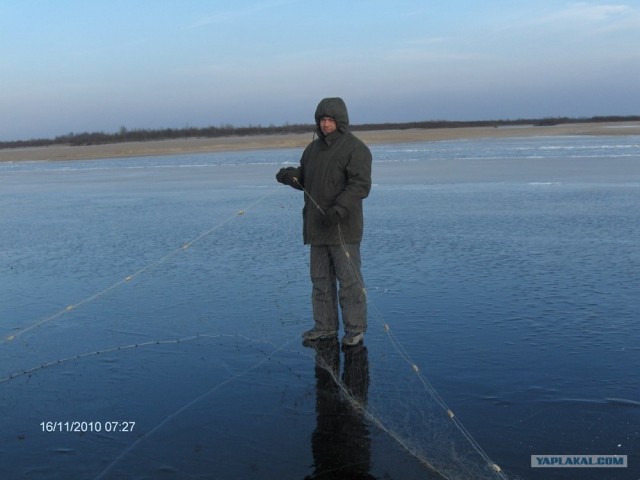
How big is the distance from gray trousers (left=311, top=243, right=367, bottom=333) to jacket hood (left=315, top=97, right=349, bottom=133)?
3.04ft

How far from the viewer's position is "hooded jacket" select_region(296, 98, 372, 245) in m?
5.89

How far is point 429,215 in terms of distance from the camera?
13750 millimetres

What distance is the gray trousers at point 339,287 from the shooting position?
605 cm

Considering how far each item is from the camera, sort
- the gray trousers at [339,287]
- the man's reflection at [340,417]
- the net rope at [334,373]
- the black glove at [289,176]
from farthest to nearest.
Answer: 1. the black glove at [289,176]
2. the gray trousers at [339,287]
3. the net rope at [334,373]
4. the man's reflection at [340,417]

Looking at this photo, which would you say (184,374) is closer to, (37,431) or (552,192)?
(37,431)

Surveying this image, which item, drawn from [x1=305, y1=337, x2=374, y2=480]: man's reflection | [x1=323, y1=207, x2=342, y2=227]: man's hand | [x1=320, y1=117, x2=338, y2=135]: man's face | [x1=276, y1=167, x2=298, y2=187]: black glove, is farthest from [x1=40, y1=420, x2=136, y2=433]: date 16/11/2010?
[x1=320, y1=117, x2=338, y2=135]: man's face

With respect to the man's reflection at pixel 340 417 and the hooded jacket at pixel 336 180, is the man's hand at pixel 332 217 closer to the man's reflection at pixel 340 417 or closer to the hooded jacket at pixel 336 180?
the hooded jacket at pixel 336 180

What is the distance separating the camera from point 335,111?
5.89 m

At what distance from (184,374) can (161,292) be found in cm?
269

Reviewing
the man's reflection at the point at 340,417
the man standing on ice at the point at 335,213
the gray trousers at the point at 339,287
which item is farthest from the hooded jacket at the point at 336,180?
the man's reflection at the point at 340,417

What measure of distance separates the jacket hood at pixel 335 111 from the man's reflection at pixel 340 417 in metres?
1.71

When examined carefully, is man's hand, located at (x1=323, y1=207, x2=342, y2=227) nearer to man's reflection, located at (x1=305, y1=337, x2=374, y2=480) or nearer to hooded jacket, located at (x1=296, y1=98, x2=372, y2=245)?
hooded jacket, located at (x1=296, y1=98, x2=372, y2=245)

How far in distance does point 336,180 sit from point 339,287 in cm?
83

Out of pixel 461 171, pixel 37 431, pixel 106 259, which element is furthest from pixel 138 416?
pixel 461 171
